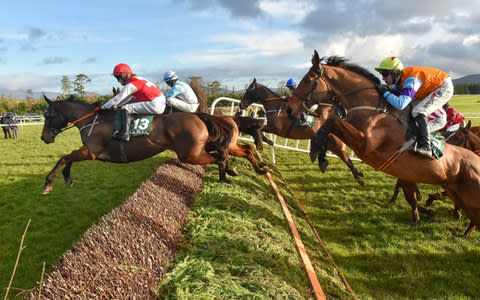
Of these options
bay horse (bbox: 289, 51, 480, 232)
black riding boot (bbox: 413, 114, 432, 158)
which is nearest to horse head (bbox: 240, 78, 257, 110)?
bay horse (bbox: 289, 51, 480, 232)

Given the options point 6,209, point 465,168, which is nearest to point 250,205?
point 465,168

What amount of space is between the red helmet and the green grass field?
2200 mm

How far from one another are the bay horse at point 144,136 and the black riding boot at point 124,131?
11cm

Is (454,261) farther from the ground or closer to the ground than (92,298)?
closer to the ground

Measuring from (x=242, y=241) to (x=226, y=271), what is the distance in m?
0.51

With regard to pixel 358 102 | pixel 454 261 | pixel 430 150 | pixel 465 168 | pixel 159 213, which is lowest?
pixel 454 261

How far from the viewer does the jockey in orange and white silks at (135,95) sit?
448 centimetres

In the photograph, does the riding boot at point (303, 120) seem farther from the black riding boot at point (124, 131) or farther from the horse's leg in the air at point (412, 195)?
the black riding boot at point (124, 131)

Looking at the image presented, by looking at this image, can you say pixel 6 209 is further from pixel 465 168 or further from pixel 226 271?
pixel 465 168

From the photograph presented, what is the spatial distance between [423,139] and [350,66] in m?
1.36

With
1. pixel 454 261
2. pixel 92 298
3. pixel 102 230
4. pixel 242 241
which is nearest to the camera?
pixel 92 298

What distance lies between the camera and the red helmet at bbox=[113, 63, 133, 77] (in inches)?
178

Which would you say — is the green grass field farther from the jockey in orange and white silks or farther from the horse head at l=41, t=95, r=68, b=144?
the jockey in orange and white silks

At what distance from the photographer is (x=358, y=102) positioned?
11.5 feet
